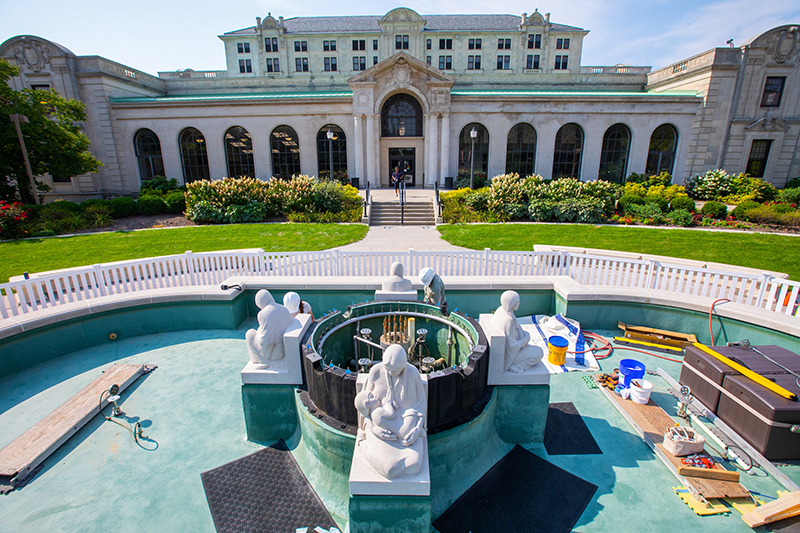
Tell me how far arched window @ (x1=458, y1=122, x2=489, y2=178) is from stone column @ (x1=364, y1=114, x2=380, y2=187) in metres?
6.08

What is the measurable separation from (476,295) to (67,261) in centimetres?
1229

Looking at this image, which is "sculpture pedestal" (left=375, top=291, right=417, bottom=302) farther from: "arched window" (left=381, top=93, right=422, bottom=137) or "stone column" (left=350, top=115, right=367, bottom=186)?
"arched window" (left=381, top=93, right=422, bottom=137)

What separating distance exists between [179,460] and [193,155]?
27.7 meters

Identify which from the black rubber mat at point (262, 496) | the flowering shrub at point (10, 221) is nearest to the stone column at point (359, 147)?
the flowering shrub at point (10, 221)

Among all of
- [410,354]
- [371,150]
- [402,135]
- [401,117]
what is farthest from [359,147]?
[410,354]

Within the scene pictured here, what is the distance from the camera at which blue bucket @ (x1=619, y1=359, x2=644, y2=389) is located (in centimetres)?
508

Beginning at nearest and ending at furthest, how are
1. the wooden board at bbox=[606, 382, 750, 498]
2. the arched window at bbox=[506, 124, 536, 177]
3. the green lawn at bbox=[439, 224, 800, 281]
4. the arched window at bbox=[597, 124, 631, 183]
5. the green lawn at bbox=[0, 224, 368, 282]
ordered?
1. the wooden board at bbox=[606, 382, 750, 498]
2. the green lawn at bbox=[439, 224, 800, 281]
3. the green lawn at bbox=[0, 224, 368, 282]
4. the arched window at bbox=[597, 124, 631, 183]
5. the arched window at bbox=[506, 124, 536, 177]

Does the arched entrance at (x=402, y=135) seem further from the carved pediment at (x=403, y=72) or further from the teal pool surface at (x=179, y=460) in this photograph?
the teal pool surface at (x=179, y=460)

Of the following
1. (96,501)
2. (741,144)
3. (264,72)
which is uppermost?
(264,72)

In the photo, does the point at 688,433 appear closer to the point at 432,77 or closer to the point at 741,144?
the point at 432,77

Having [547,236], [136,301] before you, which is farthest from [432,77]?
[136,301]

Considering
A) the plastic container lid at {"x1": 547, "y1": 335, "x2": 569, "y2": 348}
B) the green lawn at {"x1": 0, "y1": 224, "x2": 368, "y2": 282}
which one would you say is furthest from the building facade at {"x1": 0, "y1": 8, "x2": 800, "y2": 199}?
the plastic container lid at {"x1": 547, "y1": 335, "x2": 569, "y2": 348}

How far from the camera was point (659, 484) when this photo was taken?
3.78m

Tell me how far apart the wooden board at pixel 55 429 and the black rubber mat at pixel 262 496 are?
1.86m
